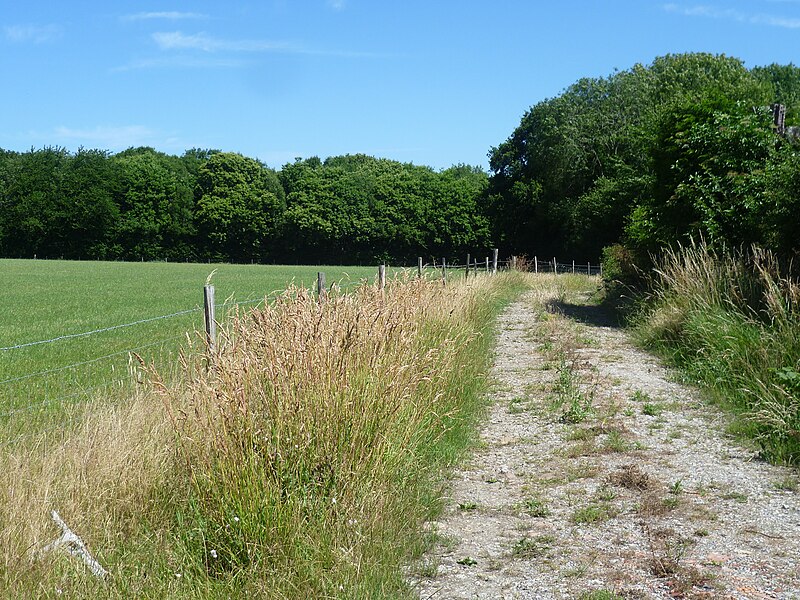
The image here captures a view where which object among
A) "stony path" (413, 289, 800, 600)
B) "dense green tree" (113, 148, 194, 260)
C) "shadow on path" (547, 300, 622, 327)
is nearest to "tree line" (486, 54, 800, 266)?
"shadow on path" (547, 300, 622, 327)

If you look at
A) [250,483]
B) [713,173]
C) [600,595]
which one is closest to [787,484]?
[600,595]

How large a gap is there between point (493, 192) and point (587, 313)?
51988 millimetres

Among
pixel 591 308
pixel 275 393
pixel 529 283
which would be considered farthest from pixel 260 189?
pixel 275 393

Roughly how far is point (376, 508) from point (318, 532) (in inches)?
19.1

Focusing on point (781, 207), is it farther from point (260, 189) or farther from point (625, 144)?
point (260, 189)

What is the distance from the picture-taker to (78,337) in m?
16.3

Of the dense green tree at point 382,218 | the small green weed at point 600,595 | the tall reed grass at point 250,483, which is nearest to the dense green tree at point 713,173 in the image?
the tall reed grass at point 250,483

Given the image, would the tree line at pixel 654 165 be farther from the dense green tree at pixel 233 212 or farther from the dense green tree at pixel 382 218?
the dense green tree at pixel 233 212

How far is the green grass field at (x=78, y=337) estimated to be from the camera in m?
7.78

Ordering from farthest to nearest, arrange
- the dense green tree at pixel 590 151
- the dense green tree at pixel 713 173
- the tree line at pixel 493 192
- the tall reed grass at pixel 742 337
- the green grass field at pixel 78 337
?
the dense green tree at pixel 590 151, the tree line at pixel 493 192, the dense green tree at pixel 713 173, the green grass field at pixel 78 337, the tall reed grass at pixel 742 337

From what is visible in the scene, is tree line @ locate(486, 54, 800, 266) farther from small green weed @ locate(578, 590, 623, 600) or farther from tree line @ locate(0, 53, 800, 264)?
small green weed @ locate(578, 590, 623, 600)

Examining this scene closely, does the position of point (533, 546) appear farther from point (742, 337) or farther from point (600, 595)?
point (742, 337)

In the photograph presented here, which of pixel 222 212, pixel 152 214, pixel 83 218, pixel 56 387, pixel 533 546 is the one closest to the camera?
pixel 533 546

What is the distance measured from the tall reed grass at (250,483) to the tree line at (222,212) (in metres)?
77.7
